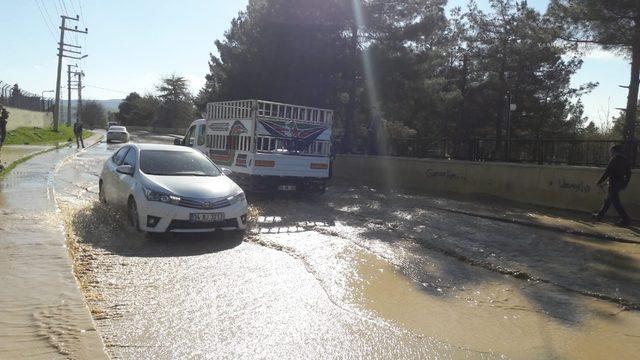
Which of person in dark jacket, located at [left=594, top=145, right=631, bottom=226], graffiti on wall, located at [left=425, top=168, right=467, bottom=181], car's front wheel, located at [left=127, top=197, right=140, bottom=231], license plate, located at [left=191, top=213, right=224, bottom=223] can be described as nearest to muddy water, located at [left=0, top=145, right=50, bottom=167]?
car's front wheel, located at [left=127, top=197, right=140, bottom=231]

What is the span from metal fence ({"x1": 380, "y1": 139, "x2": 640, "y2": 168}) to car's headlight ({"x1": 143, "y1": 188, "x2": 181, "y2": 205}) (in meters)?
11.2

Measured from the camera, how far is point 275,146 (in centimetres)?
1377

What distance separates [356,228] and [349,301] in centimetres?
446

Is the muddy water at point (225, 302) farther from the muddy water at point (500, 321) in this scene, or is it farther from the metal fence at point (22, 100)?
the metal fence at point (22, 100)

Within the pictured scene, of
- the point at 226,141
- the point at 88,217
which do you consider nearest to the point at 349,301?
the point at 88,217

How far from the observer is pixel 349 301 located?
568cm

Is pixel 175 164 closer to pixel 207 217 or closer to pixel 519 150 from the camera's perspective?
pixel 207 217

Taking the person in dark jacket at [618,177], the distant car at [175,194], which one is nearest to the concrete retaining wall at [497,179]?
the person in dark jacket at [618,177]

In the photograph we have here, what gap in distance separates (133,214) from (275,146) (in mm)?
5713

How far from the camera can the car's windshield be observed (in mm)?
9125

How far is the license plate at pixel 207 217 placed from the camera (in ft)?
26.2

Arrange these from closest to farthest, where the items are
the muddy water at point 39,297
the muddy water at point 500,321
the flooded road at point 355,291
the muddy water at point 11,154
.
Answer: the muddy water at point 39,297 → the flooded road at point 355,291 → the muddy water at point 500,321 → the muddy water at point 11,154

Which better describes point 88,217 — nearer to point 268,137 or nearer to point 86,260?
point 86,260

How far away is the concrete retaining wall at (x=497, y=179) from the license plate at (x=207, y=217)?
33.0ft
